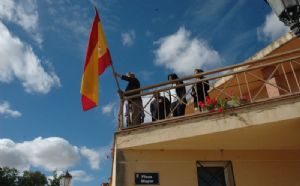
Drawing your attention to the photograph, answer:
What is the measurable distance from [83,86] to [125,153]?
1882 mm

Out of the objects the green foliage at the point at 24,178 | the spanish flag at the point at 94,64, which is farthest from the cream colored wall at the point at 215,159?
the green foliage at the point at 24,178

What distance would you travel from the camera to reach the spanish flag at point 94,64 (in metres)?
7.35

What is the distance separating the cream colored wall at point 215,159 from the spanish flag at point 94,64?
4.93 feet

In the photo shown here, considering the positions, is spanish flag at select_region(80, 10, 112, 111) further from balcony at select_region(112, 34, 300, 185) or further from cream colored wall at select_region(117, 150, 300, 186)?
cream colored wall at select_region(117, 150, 300, 186)

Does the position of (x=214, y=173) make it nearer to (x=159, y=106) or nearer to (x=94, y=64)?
(x=159, y=106)

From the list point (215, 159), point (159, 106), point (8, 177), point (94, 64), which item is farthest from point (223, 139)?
point (8, 177)

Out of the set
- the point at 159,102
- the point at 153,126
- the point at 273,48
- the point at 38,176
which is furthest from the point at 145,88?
the point at 38,176

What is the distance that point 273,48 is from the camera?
941cm

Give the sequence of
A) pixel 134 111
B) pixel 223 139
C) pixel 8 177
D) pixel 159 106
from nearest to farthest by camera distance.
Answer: pixel 223 139 < pixel 134 111 < pixel 159 106 < pixel 8 177

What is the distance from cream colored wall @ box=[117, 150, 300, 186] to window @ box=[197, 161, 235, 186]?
133 mm

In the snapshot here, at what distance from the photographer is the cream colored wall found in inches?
272

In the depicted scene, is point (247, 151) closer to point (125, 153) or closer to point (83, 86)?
point (125, 153)

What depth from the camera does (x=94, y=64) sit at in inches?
304

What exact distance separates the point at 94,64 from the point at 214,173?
399 centimetres
